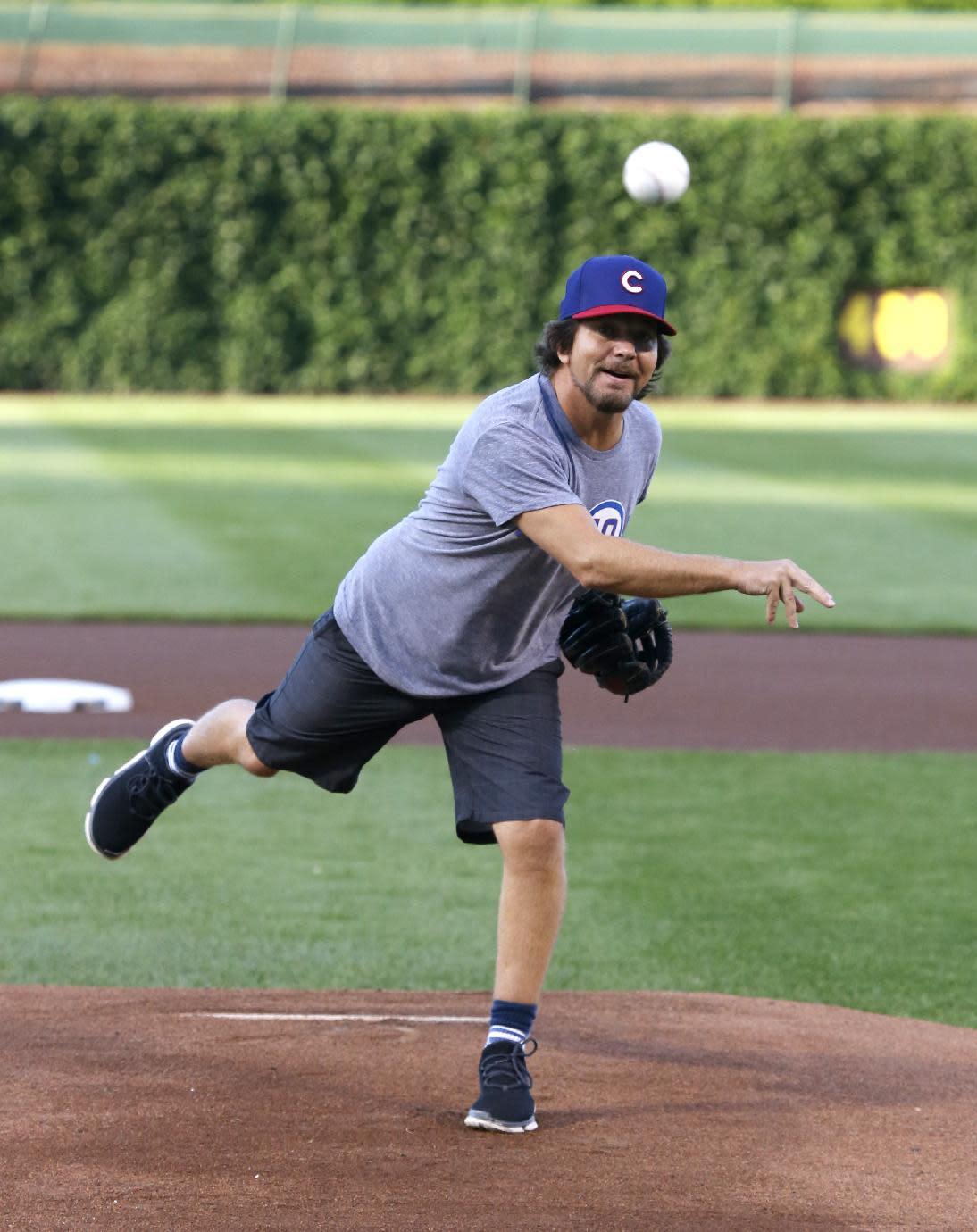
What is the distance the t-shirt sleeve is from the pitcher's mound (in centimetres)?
132

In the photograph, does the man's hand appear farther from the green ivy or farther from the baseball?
the green ivy

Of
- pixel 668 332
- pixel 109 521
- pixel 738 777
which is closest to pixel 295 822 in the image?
pixel 738 777

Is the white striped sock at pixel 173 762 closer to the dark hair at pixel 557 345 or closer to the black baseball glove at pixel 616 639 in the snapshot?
the black baseball glove at pixel 616 639

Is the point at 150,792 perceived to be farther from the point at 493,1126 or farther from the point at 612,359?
the point at 612,359

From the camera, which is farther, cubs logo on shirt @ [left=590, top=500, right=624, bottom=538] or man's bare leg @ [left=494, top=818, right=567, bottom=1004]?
cubs logo on shirt @ [left=590, top=500, right=624, bottom=538]

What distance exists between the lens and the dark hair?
4.51 meters

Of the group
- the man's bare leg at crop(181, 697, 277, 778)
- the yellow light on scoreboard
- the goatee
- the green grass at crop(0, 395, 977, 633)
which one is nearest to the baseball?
the green grass at crop(0, 395, 977, 633)

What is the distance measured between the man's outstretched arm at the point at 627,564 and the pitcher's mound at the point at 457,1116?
112cm

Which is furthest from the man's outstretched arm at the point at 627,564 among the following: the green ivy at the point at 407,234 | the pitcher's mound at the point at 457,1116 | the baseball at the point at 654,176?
the green ivy at the point at 407,234

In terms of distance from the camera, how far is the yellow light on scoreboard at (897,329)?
3116 cm

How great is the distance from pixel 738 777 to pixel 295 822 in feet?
6.24

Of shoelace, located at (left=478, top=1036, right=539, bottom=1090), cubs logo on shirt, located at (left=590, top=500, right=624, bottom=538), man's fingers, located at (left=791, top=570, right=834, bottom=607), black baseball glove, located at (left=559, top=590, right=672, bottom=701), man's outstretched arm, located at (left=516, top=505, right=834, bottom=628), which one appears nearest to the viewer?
man's fingers, located at (left=791, top=570, right=834, bottom=607)

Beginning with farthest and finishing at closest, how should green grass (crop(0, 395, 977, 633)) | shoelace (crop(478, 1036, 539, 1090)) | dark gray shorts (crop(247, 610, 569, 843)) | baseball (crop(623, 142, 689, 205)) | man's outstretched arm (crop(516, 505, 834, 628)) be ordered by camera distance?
baseball (crop(623, 142, 689, 205)) → green grass (crop(0, 395, 977, 633)) → dark gray shorts (crop(247, 610, 569, 843)) → shoelace (crop(478, 1036, 539, 1090)) → man's outstretched arm (crop(516, 505, 834, 628))

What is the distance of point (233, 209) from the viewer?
29.8m
